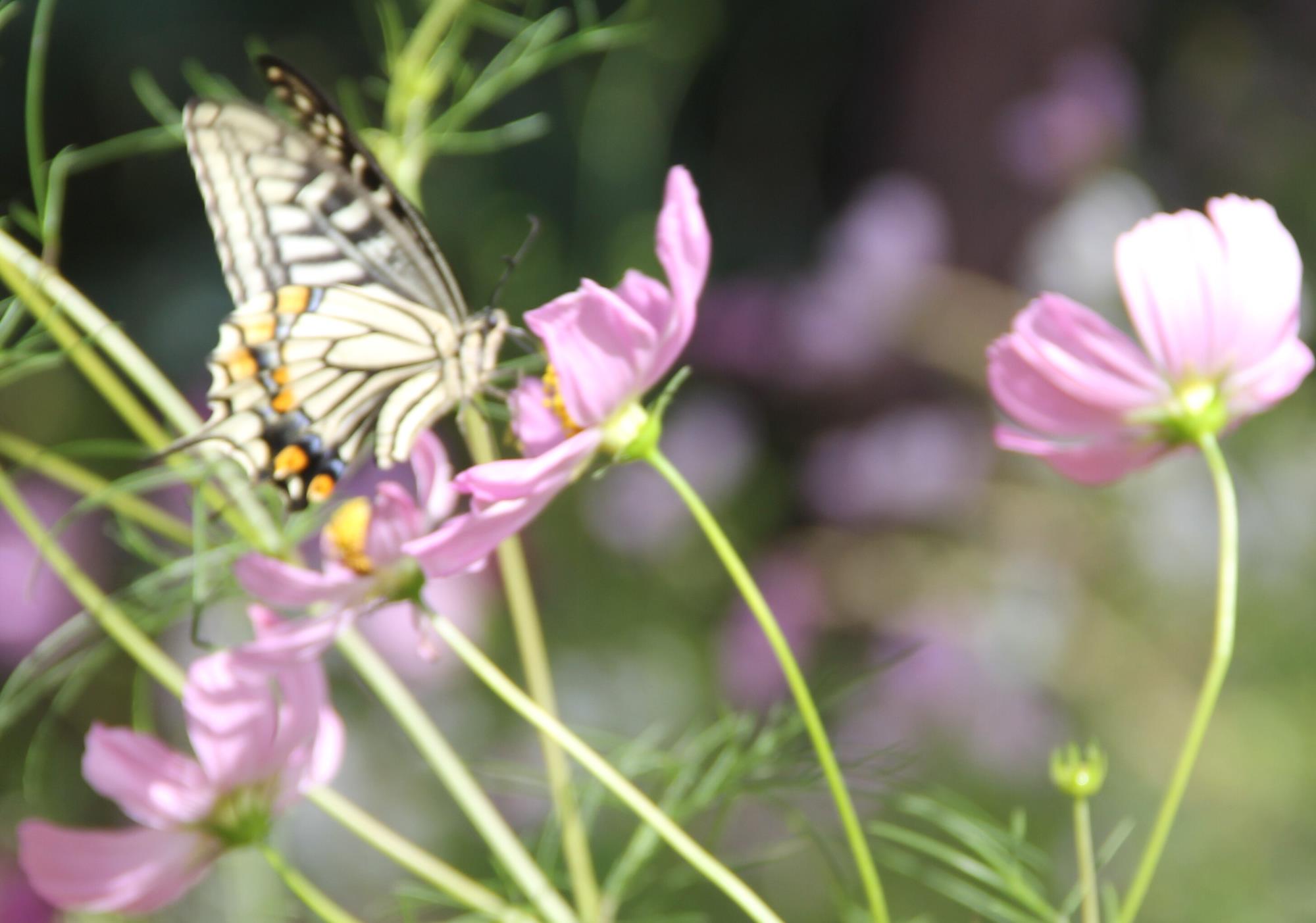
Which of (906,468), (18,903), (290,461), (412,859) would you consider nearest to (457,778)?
(412,859)

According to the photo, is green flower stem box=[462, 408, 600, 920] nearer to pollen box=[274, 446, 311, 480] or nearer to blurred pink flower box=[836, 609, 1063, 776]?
pollen box=[274, 446, 311, 480]

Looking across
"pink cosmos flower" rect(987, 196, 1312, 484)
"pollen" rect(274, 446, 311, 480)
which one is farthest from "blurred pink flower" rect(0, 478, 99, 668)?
"pink cosmos flower" rect(987, 196, 1312, 484)

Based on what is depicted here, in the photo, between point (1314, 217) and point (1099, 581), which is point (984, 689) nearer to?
point (1099, 581)

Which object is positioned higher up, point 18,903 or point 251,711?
point 251,711

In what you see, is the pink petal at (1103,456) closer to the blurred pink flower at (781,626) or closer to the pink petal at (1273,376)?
the pink petal at (1273,376)

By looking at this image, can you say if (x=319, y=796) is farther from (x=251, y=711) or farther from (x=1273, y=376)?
(x=1273, y=376)

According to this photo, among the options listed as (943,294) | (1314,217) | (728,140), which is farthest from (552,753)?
(728,140)

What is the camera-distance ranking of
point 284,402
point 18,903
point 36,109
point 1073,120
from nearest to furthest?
point 36,109
point 284,402
point 18,903
point 1073,120

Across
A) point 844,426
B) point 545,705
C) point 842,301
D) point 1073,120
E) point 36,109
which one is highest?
point 36,109
